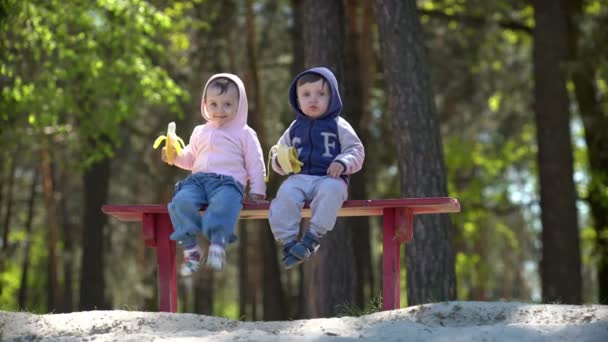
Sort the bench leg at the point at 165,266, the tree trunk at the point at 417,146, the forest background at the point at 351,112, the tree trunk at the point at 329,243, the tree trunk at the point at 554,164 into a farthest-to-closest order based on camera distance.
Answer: the tree trunk at the point at 554,164 → the tree trunk at the point at 329,243 → the forest background at the point at 351,112 → the tree trunk at the point at 417,146 → the bench leg at the point at 165,266

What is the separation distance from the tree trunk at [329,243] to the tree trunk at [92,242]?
31.7ft

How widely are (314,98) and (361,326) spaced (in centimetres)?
211

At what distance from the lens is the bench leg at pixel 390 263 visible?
7473mm

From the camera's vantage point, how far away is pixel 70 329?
625 cm

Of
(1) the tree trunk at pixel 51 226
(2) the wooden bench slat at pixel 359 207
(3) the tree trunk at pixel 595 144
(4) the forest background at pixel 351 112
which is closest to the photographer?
(2) the wooden bench slat at pixel 359 207

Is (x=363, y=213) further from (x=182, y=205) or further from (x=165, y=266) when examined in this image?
(x=165, y=266)

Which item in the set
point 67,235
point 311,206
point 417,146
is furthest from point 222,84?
point 67,235

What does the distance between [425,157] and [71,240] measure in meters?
21.4

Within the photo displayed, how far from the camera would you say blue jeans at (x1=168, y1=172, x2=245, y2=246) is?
22.9 ft

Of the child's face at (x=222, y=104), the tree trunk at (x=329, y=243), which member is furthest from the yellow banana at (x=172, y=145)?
the tree trunk at (x=329, y=243)

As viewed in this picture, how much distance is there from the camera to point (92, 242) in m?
20.4

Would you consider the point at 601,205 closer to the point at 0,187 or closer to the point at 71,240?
the point at 0,187

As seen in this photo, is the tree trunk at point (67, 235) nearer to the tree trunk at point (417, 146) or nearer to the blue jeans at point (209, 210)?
the tree trunk at point (417, 146)

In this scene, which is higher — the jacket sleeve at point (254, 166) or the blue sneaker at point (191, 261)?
the jacket sleeve at point (254, 166)
